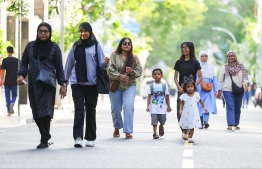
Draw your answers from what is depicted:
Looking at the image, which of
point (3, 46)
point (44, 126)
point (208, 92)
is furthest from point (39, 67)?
point (3, 46)

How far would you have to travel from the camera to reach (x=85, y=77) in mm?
15469

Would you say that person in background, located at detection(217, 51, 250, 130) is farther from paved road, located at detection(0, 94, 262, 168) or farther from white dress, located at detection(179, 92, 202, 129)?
white dress, located at detection(179, 92, 202, 129)

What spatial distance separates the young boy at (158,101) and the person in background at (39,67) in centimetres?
352

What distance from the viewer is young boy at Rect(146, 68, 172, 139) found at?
59.7ft

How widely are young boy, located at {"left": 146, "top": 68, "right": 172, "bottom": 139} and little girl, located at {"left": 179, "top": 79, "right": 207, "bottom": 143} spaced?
110 centimetres

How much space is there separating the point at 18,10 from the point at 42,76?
11220mm

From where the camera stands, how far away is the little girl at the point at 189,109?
16.9 m

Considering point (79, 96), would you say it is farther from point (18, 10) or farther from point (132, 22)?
point (132, 22)

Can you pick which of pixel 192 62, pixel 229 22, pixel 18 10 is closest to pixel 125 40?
pixel 192 62

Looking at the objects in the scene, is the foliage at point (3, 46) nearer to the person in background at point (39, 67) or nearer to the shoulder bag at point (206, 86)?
the shoulder bag at point (206, 86)

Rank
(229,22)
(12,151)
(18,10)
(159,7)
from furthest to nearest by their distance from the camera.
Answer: (229,22), (159,7), (18,10), (12,151)

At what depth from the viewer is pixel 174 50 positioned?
109188 millimetres

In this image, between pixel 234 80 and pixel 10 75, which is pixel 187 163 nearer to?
pixel 234 80

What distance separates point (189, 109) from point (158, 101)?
1.31m
